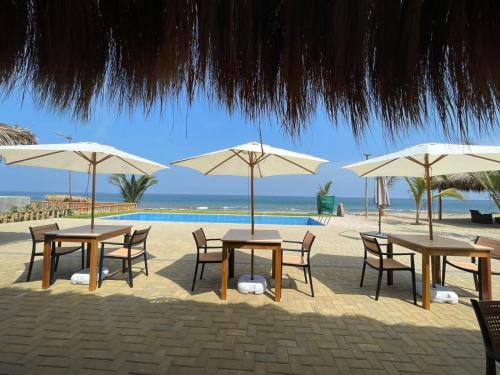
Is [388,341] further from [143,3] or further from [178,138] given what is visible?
[143,3]

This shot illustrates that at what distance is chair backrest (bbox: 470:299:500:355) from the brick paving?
2.99ft

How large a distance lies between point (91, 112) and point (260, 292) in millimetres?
3652

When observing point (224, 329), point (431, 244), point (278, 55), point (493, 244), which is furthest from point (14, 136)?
point (493, 244)

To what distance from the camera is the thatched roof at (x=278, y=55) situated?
3.36 ft

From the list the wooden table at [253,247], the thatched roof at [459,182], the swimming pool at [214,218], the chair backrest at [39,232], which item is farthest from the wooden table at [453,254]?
the thatched roof at [459,182]

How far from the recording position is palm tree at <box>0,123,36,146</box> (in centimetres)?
903

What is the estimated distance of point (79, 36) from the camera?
44.4 inches

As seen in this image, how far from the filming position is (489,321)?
1.89 m

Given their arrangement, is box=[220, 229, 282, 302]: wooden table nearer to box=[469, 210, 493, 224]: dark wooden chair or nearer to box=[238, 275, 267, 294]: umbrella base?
box=[238, 275, 267, 294]: umbrella base

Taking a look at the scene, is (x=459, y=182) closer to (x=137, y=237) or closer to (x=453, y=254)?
(x=453, y=254)

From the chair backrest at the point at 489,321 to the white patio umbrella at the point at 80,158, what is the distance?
489 centimetres

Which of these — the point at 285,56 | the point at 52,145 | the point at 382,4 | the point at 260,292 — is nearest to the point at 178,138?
the point at 285,56

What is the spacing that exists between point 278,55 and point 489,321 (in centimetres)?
212

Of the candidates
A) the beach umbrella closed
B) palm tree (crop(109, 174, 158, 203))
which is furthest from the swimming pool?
palm tree (crop(109, 174, 158, 203))
